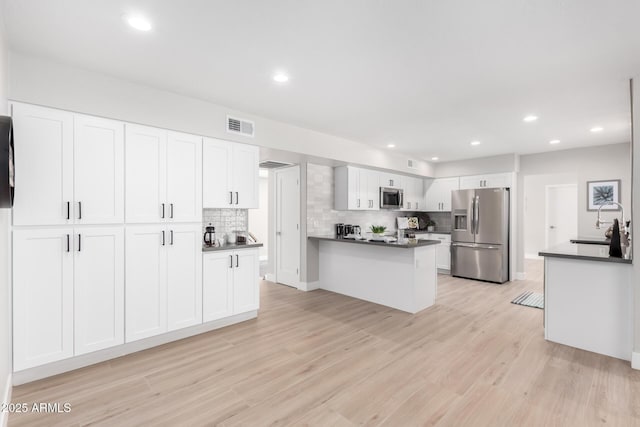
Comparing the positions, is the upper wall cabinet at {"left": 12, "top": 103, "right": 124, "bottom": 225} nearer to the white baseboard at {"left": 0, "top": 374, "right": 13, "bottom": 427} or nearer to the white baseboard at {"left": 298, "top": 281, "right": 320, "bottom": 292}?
the white baseboard at {"left": 0, "top": 374, "right": 13, "bottom": 427}

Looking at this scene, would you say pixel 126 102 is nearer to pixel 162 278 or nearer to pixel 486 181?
pixel 162 278

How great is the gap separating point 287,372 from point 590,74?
3736mm

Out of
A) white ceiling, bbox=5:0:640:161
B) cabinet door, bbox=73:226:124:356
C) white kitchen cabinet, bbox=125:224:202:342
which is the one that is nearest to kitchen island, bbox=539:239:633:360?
white ceiling, bbox=5:0:640:161

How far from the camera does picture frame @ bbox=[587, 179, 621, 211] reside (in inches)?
208

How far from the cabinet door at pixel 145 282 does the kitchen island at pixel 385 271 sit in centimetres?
255

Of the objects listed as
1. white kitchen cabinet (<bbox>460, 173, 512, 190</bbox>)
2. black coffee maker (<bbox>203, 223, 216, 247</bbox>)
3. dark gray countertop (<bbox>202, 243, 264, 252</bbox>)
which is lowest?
dark gray countertop (<bbox>202, 243, 264, 252</bbox>)

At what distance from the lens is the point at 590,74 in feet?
8.92

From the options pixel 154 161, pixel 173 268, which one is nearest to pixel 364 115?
pixel 154 161

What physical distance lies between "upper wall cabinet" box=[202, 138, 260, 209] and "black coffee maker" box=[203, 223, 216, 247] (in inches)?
11.8

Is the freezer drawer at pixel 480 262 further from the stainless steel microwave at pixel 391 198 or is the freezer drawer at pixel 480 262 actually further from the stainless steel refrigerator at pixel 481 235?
the stainless steel microwave at pixel 391 198

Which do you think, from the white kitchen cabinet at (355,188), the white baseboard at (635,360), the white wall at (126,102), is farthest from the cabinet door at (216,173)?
the white baseboard at (635,360)

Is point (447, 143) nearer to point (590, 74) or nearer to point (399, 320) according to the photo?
point (590, 74)

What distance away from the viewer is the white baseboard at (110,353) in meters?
2.46

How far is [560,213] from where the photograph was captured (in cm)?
865
